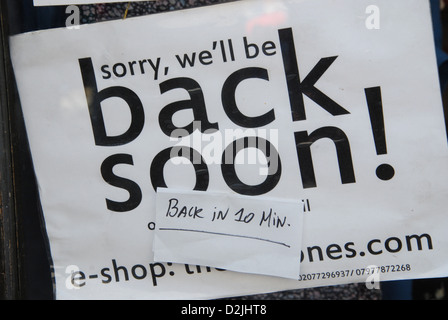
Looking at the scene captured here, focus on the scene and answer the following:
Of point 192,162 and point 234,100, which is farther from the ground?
point 234,100

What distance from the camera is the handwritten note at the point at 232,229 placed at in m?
1.37

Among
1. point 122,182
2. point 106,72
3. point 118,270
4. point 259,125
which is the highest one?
point 106,72

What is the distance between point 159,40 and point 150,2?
0.13 metres

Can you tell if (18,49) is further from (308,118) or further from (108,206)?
(308,118)

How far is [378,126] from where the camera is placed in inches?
52.7

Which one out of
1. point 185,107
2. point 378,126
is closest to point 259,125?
point 185,107

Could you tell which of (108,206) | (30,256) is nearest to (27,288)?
(30,256)

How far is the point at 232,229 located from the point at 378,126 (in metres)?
0.43

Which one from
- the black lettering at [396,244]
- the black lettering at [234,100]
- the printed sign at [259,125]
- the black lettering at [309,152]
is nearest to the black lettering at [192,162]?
the printed sign at [259,125]

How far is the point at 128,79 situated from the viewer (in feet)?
4.46

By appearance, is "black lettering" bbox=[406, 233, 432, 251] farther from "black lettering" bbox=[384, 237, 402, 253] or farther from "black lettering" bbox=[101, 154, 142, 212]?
"black lettering" bbox=[101, 154, 142, 212]

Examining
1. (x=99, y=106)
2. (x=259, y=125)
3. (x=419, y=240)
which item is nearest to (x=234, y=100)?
(x=259, y=125)

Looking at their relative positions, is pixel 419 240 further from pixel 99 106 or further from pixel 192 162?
pixel 99 106

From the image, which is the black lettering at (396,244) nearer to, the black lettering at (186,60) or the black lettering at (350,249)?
the black lettering at (350,249)
